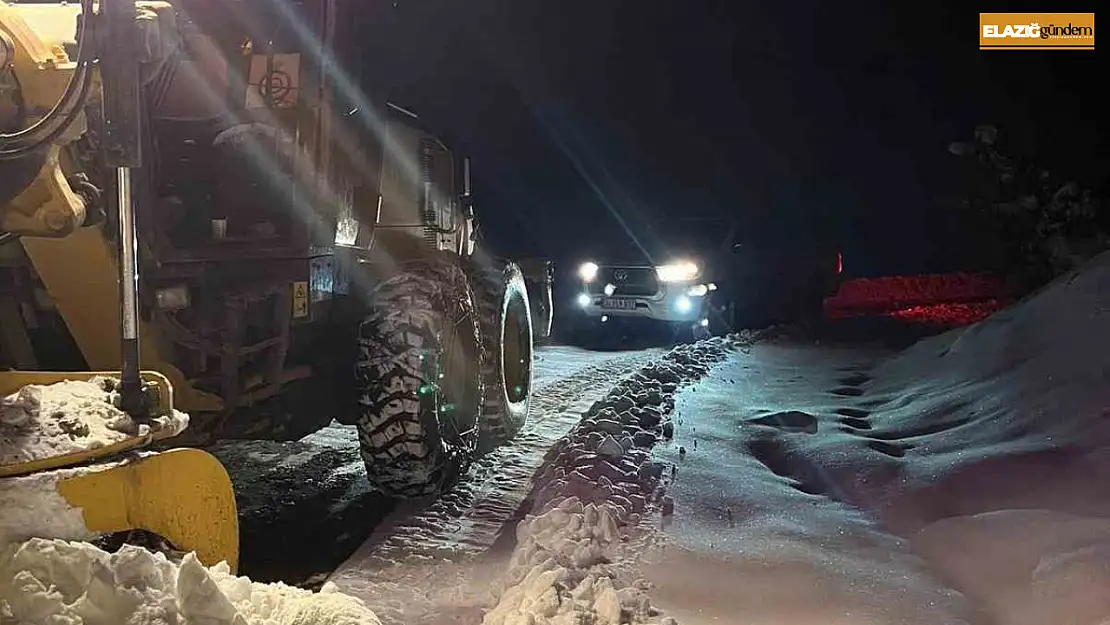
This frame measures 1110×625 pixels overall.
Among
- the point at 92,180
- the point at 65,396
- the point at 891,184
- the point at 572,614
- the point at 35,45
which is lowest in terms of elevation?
the point at 572,614

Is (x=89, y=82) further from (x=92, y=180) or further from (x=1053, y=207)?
(x=1053, y=207)

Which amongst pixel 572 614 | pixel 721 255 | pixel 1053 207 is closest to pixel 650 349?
pixel 721 255

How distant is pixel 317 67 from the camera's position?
4.65 m

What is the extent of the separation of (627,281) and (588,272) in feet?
2.11

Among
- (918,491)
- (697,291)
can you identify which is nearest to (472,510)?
(918,491)

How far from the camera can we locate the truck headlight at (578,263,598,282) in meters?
14.6

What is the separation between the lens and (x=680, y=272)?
1410 cm

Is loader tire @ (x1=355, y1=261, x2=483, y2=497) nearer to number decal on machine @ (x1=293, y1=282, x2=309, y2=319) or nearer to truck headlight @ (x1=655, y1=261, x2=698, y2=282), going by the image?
number decal on machine @ (x1=293, y1=282, x2=309, y2=319)

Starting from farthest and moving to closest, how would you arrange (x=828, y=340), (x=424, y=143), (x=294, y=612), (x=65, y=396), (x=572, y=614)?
(x=828, y=340), (x=424, y=143), (x=572, y=614), (x=294, y=612), (x=65, y=396)

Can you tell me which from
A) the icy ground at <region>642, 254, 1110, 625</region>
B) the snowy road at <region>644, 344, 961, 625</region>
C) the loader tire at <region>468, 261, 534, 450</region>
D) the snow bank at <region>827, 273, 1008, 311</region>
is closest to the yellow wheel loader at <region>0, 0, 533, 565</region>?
the loader tire at <region>468, 261, 534, 450</region>

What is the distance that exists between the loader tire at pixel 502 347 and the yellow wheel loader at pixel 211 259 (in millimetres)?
768

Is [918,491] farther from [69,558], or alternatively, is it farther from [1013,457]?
[69,558]

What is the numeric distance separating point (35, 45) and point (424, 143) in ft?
12.2

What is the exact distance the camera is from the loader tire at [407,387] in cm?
497
